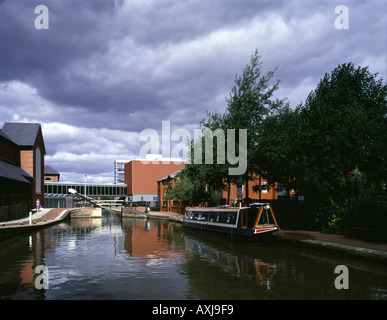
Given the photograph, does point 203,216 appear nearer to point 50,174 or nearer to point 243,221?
point 243,221

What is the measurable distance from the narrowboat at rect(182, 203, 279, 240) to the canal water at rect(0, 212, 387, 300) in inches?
44.1

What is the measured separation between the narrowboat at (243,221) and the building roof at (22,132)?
Answer: 30.2 metres

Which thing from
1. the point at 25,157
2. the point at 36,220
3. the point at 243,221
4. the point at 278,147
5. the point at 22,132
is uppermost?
the point at 22,132

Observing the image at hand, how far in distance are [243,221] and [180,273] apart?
10595mm

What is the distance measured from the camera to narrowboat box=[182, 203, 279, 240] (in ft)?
71.0

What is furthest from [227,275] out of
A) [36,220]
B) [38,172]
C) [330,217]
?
[38,172]

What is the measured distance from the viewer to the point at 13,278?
41.8 ft

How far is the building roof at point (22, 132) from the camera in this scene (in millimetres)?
48094

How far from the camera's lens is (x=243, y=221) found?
922 inches

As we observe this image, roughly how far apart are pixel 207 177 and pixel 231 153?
12.0 ft

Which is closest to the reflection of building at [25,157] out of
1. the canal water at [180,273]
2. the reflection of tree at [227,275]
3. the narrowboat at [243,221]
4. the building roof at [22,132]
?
the building roof at [22,132]

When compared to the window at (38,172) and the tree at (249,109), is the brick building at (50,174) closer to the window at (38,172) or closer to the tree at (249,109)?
the window at (38,172)
